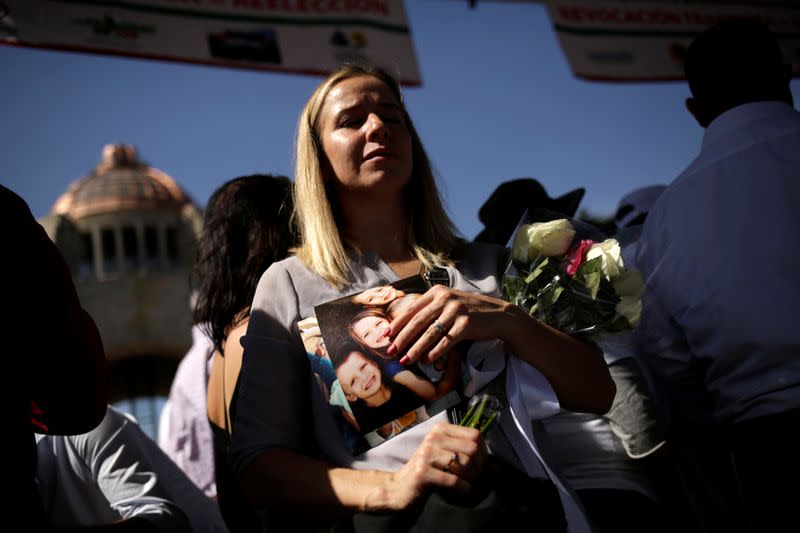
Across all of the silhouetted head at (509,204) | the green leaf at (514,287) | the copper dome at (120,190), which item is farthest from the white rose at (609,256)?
the copper dome at (120,190)

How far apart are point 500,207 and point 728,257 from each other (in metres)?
1.11

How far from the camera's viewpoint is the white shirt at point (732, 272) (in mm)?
1772

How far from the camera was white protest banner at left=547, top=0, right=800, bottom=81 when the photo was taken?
13.3 ft

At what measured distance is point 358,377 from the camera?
138cm

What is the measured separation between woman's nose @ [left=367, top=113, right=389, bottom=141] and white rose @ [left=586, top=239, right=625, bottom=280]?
647 mm

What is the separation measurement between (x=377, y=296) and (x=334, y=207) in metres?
0.53

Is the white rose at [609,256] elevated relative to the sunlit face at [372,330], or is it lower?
elevated

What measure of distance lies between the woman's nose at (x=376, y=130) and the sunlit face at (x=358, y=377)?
65cm

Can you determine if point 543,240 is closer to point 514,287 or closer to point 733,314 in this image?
point 514,287

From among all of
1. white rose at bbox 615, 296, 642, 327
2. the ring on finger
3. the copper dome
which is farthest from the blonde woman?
the copper dome

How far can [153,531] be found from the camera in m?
1.67

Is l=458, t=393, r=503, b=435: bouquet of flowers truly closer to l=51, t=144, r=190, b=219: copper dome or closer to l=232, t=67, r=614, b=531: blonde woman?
l=232, t=67, r=614, b=531: blonde woman

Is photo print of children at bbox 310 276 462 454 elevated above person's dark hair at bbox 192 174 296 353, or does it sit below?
below

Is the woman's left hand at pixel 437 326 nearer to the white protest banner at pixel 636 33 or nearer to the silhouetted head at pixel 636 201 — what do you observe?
the silhouetted head at pixel 636 201
